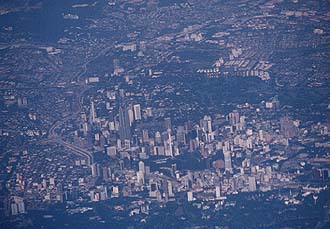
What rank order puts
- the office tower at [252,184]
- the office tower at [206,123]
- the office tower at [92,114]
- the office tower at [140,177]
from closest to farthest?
the office tower at [252,184], the office tower at [140,177], the office tower at [206,123], the office tower at [92,114]

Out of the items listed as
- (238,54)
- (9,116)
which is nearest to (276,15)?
(238,54)

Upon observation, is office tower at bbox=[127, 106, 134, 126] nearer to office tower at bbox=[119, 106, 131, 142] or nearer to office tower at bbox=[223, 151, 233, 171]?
office tower at bbox=[119, 106, 131, 142]

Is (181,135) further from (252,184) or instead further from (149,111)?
(252,184)

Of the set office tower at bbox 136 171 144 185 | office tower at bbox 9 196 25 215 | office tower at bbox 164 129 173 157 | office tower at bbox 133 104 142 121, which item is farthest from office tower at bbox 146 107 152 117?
office tower at bbox 9 196 25 215

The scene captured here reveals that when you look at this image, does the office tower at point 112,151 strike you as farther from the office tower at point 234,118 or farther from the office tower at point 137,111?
the office tower at point 234,118

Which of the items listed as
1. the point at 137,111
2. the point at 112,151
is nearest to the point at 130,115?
the point at 137,111

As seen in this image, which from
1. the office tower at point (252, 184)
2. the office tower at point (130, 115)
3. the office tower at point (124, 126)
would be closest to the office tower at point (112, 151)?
the office tower at point (124, 126)

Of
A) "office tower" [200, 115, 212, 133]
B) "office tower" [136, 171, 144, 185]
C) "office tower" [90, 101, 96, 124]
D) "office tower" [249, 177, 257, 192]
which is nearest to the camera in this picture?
"office tower" [249, 177, 257, 192]

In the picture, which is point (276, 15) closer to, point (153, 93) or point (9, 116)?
point (153, 93)
